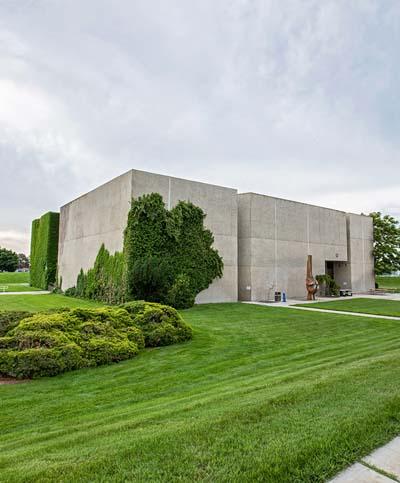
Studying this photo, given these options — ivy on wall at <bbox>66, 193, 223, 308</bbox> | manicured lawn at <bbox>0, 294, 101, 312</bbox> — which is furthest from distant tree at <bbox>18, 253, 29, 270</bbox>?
ivy on wall at <bbox>66, 193, 223, 308</bbox>

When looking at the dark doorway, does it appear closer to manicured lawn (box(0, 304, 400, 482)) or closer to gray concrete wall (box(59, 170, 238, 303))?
gray concrete wall (box(59, 170, 238, 303))

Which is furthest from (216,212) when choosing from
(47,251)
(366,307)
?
(47,251)

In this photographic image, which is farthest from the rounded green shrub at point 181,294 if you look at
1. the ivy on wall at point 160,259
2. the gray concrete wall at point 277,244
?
the gray concrete wall at point 277,244

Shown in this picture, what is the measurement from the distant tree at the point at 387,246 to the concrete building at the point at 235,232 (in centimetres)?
672

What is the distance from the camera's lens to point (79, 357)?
640 cm

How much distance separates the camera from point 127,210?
16.4m

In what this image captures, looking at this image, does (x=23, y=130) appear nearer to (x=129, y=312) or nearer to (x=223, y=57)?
(x=223, y=57)

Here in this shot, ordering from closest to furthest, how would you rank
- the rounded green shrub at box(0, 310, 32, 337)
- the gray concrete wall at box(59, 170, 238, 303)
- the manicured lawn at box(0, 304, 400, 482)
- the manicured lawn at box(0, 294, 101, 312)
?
the manicured lawn at box(0, 304, 400, 482) → the rounded green shrub at box(0, 310, 32, 337) → the manicured lawn at box(0, 294, 101, 312) → the gray concrete wall at box(59, 170, 238, 303)

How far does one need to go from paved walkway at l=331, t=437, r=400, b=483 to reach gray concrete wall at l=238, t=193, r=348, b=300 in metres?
17.7

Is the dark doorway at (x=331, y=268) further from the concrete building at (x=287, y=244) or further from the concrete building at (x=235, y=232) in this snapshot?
the concrete building at (x=235, y=232)

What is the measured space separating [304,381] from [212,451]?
254 centimetres

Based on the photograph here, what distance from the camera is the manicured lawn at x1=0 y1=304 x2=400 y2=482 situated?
8.24ft

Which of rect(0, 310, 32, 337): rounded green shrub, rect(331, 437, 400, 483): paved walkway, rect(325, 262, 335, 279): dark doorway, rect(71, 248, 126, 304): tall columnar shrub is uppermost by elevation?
rect(325, 262, 335, 279): dark doorway

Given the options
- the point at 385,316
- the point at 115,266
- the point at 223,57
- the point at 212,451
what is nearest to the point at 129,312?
the point at 212,451
